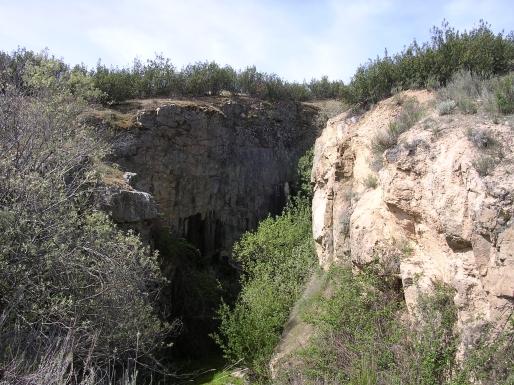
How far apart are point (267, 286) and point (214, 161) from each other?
7321 mm

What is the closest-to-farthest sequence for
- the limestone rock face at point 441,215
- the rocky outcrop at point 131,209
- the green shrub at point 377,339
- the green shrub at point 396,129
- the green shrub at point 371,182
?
the green shrub at point 377,339, the limestone rock face at point 441,215, the green shrub at point 396,129, the green shrub at point 371,182, the rocky outcrop at point 131,209

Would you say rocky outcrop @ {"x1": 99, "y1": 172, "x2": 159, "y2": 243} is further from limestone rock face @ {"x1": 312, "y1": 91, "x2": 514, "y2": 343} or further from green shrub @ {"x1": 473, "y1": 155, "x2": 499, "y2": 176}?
green shrub @ {"x1": 473, "y1": 155, "x2": 499, "y2": 176}

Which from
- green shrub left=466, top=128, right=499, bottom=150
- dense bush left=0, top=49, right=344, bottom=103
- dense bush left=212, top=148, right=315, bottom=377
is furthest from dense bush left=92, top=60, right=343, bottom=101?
green shrub left=466, top=128, right=499, bottom=150

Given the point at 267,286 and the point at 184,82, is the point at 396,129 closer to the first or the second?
the point at 267,286

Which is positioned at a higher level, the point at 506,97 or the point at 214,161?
the point at 214,161

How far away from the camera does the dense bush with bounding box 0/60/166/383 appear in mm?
8055

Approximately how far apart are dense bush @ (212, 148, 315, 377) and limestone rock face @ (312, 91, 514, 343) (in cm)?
207

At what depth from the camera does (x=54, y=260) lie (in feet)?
28.4

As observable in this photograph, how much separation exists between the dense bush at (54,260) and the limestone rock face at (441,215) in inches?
174

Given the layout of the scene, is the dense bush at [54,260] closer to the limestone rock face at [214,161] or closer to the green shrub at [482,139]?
the green shrub at [482,139]

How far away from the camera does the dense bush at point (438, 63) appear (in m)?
12.2

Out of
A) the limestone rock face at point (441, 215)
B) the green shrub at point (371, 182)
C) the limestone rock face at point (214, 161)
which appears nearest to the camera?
the limestone rock face at point (441, 215)

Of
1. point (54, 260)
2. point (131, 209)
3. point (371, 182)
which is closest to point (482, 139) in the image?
point (371, 182)

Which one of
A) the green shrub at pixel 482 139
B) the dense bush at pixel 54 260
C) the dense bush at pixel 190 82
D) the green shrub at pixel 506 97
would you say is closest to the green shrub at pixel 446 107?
the green shrub at pixel 506 97
